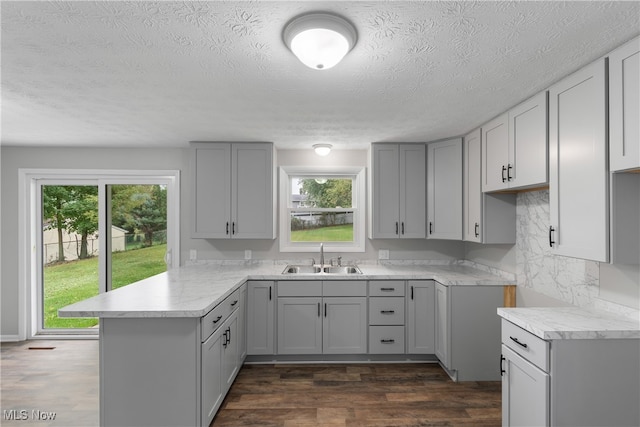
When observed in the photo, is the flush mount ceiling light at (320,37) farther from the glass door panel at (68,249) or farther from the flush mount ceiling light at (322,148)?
the glass door panel at (68,249)

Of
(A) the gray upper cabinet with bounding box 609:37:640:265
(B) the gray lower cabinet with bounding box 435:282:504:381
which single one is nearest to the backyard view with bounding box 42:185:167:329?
(B) the gray lower cabinet with bounding box 435:282:504:381

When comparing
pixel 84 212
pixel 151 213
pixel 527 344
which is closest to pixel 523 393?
pixel 527 344

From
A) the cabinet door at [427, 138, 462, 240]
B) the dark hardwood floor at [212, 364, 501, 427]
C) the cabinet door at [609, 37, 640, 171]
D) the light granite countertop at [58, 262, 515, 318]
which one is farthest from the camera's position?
the cabinet door at [427, 138, 462, 240]

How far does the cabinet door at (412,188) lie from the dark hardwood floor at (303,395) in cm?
146

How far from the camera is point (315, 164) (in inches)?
163

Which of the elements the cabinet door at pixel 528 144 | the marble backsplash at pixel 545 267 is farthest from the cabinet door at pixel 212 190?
the marble backsplash at pixel 545 267

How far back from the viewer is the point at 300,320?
11.0 ft

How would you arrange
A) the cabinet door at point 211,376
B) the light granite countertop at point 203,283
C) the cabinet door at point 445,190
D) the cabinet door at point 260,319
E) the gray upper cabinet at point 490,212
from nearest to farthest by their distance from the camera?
the light granite countertop at point 203,283 < the cabinet door at point 211,376 < the gray upper cabinet at point 490,212 < the cabinet door at point 260,319 < the cabinet door at point 445,190

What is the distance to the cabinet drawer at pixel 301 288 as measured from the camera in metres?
3.34

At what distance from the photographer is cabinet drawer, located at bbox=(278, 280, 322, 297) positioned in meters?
3.34

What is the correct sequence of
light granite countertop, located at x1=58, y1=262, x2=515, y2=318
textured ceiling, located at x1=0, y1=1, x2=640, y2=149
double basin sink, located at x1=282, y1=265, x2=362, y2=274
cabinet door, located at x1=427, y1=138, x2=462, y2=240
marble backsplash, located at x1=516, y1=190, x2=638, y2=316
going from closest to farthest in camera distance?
textured ceiling, located at x1=0, y1=1, x2=640, y2=149
light granite countertop, located at x1=58, y1=262, x2=515, y2=318
marble backsplash, located at x1=516, y1=190, x2=638, y2=316
cabinet door, located at x1=427, y1=138, x2=462, y2=240
double basin sink, located at x1=282, y1=265, x2=362, y2=274

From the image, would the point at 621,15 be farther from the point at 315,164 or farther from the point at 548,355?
the point at 315,164

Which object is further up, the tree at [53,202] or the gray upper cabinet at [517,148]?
the gray upper cabinet at [517,148]

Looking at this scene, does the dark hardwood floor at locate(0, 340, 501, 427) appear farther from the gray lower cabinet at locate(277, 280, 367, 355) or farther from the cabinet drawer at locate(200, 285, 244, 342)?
the cabinet drawer at locate(200, 285, 244, 342)
